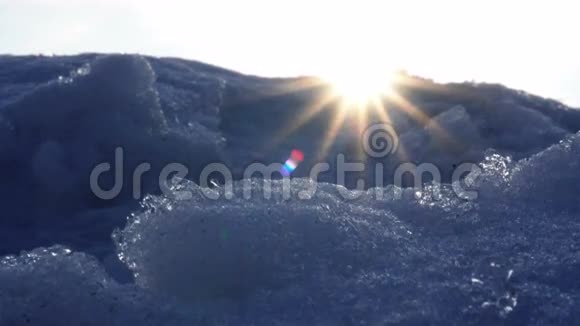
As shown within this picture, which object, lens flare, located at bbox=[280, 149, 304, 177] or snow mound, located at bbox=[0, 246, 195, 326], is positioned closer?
snow mound, located at bbox=[0, 246, 195, 326]

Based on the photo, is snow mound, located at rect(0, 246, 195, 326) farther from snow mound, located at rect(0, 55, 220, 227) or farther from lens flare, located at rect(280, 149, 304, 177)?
lens flare, located at rect(280, 149, 304, 177)

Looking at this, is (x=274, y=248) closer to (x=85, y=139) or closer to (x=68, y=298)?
(x=68, y=298)

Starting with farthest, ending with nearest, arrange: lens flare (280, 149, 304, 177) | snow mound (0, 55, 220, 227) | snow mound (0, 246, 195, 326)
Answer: lens flare (280, 149, 304, 177) → snow mound (0, 55, 220, 227) → snow mound (0, 246, 195, 326)

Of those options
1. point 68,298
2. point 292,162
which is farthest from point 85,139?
point 68,298

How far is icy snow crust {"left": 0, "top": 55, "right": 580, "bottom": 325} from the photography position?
2.72m

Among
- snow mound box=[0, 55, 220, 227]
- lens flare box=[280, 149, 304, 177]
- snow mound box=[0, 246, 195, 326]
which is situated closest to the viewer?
snow mound box=[0, 246, 195, 326]

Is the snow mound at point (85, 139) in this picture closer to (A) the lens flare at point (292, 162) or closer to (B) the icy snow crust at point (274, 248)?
(B) the icy snow crust at point (274, 248)

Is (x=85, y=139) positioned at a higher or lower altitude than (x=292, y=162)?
higher

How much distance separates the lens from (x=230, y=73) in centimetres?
673

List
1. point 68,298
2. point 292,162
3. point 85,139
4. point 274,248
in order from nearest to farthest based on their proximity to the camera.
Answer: point 68,298 → point 274,248 → point 85,139 → point 292,162

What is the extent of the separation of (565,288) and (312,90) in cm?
392

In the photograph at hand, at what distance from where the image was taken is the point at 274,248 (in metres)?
Result: 3.04

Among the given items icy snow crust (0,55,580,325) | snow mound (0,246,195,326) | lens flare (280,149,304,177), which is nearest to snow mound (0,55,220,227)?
icy snow crust (0,55,580,325)

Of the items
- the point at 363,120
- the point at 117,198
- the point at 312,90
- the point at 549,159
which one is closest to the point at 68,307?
the point at 117,198
